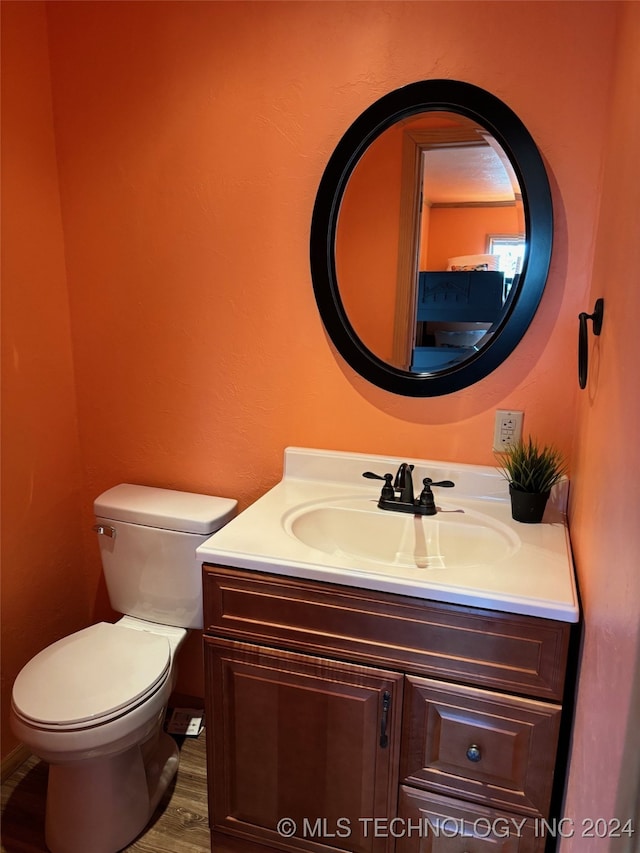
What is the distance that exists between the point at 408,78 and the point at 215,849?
2.04 m

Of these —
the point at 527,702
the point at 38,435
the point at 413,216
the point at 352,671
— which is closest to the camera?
the point at 527,702

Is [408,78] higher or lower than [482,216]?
higher

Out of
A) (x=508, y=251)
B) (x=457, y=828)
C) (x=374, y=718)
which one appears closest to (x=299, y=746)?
(x=374, y=718)

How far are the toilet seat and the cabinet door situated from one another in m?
0.24

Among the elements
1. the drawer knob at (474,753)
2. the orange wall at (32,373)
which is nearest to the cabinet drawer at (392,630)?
the drawer knob at (474,753)

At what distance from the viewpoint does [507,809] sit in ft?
3.77

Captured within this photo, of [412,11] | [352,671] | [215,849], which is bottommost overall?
[215,849]

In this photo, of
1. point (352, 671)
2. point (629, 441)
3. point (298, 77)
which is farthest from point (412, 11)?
point (352, 671)

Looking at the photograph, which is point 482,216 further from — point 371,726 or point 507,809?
point 507,809

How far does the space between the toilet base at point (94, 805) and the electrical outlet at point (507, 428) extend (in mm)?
1303

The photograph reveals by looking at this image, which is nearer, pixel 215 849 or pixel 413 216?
pixel 215 849

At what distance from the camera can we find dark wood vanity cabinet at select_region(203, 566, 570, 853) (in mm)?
1106

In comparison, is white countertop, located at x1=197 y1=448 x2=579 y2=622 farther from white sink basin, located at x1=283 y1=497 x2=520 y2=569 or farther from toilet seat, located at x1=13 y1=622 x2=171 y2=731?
toilet seat, located at x1=13 y1=622 x2=171 y2=731

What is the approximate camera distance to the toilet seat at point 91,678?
135 centimetres
